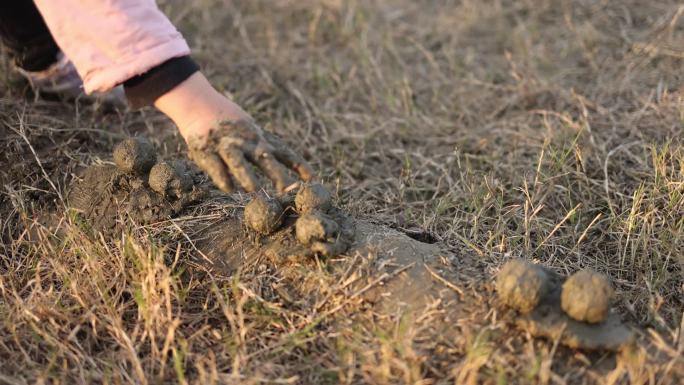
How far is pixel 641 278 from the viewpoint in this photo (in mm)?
2154

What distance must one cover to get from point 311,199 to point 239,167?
0.27 m

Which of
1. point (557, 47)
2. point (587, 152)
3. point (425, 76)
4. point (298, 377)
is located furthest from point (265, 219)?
point (557, 47)

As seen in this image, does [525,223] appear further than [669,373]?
Yes

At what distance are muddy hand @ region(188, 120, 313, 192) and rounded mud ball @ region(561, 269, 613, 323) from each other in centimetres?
80

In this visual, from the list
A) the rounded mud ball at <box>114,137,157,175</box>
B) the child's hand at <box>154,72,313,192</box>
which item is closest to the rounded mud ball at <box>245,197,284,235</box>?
the child's hand at <box>154,72,313,192</box>

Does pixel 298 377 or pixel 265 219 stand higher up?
pixel 265 219

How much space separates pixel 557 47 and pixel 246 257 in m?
2.30

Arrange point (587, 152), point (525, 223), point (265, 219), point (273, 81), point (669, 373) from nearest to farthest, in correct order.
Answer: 1. point (669, 373)
2. point (265, 219)
3. point (525, 223)
4. point (587, 152)
5. point (273, 81)

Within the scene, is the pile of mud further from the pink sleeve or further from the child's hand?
the pink sleeve

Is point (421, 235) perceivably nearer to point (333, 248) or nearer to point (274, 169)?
point (333, 248)

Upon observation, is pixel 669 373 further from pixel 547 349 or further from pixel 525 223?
pixel 525 223

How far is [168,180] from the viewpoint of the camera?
2.22 m

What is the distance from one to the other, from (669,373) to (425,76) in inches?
83.0

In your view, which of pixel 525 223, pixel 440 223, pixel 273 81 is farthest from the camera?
pixel 273 81
